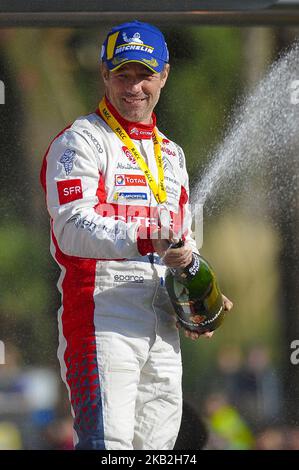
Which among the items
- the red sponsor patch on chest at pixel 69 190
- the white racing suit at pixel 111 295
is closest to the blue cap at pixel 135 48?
the white racing suit at pixel 111 295

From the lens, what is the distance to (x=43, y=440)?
4.11 meters

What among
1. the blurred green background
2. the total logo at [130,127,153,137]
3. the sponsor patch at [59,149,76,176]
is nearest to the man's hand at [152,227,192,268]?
the sponsor patch at [59,149,76,176]

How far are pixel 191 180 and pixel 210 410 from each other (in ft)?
3.37

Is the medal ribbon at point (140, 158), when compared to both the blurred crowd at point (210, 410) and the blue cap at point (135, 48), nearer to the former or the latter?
the blue cap at point (135, 48)

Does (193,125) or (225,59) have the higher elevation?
(225,59)

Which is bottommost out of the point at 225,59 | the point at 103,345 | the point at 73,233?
the point at 103,345

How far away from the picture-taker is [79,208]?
2.91 metres

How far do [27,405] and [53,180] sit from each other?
1.46m

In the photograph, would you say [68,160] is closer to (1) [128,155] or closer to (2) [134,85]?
(1) [128,155]

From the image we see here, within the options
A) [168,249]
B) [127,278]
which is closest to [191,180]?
[127,278]
